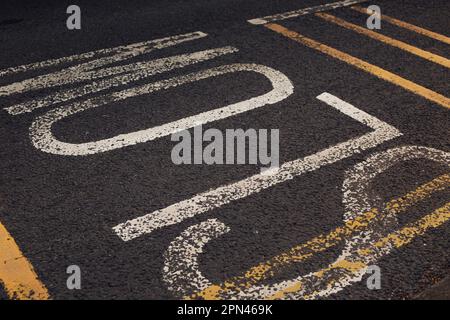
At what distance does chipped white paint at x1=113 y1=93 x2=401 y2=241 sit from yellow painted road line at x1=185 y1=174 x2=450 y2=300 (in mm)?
617

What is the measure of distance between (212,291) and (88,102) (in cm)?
256

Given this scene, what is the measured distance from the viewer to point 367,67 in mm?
6008

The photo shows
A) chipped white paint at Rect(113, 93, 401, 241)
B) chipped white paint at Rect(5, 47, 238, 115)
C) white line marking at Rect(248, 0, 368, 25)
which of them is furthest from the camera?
white line marking at Rect(248, 0, 368, 25)

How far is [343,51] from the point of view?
6348 mm

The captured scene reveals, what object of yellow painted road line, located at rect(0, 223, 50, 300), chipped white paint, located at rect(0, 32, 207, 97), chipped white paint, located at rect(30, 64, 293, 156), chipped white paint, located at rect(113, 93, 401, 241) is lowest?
Result: yellow painted road line, located at rect(0, 223, 50, 300)

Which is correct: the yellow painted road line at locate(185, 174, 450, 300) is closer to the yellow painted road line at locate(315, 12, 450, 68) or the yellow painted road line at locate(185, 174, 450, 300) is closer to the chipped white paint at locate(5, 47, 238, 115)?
the yellow painted road line at locate(315, 12, 450, 68)

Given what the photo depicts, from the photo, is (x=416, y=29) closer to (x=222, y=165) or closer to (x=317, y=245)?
(x=222, y=165)

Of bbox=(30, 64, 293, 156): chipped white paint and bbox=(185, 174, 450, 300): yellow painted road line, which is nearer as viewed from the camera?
bbox=(185, 174, 450, 300): yellow painted road line

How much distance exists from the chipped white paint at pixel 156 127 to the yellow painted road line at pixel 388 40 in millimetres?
1543

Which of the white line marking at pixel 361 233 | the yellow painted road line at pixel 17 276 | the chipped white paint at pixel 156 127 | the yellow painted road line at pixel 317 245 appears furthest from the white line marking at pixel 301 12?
the yellow painted road line at pixel 17 276

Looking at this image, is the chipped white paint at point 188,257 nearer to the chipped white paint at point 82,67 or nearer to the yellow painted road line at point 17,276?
the yellow painted road line at point 17,276

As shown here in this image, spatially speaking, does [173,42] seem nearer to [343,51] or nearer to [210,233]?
[343,51]

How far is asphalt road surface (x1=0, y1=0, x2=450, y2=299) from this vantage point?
3527 millimetres

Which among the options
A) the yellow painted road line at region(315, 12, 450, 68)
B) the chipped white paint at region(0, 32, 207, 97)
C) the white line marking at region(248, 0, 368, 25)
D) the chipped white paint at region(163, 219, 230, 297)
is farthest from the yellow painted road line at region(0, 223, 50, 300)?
the yellow painted road line at region(315, 12, 450, 68)
